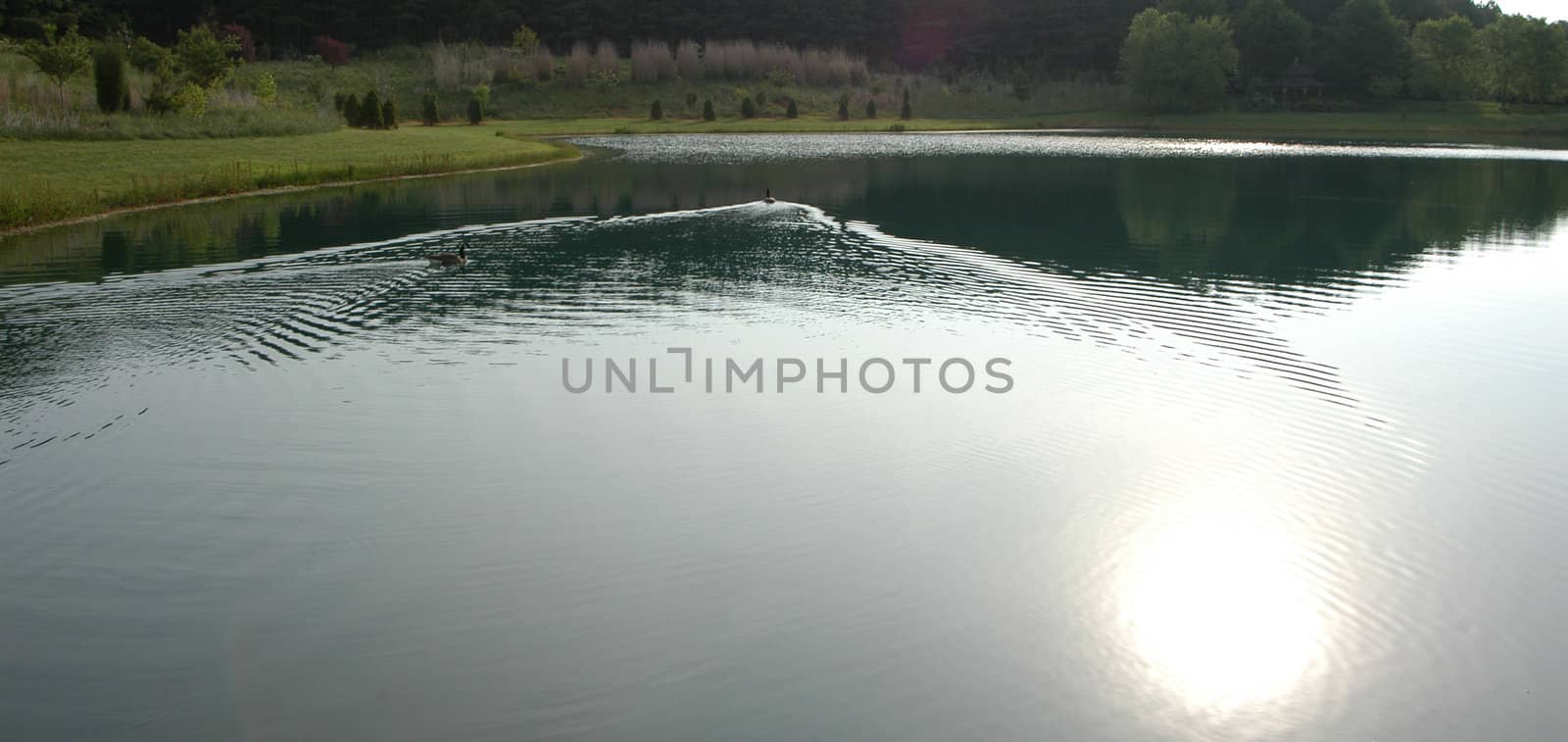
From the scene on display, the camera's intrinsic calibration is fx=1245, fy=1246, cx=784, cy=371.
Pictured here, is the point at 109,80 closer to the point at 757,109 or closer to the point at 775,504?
the point at 775,504

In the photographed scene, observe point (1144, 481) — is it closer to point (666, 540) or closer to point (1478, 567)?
point (1478, 567)

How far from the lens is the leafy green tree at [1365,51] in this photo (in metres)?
96.2

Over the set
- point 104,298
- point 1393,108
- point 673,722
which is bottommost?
point 673,722

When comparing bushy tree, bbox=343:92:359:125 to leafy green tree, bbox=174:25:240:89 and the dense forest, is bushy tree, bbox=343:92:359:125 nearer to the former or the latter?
leafy green tree, bbox=174:25:240:89

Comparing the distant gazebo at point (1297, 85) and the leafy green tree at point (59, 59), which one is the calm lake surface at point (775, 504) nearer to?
the leafy green tree at point (59, 59)

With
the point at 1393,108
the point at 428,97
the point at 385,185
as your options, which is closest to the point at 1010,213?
the point at 385,185

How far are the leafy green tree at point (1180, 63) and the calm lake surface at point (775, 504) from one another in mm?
73705

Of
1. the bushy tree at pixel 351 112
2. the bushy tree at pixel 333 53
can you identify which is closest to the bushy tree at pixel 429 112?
the bushy tree at pixel 351 112

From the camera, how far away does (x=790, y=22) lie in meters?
120

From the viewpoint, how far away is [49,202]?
89.6 ft

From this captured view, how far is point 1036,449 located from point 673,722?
5894 millimetres

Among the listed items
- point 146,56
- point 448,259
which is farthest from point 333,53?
point 448,259

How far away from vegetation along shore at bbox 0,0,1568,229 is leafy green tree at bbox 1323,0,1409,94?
0.16m

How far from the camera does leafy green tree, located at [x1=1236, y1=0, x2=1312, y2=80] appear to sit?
10138 centimetres
